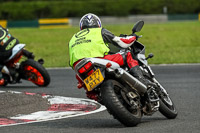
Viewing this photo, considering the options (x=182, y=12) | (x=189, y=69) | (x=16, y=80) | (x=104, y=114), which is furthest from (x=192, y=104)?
(x=182, y=12)

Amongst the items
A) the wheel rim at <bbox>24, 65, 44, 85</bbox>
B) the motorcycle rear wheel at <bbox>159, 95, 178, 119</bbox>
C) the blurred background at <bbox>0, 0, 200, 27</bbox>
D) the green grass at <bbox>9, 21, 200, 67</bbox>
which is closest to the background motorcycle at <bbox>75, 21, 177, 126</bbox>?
the motorcycle rear wheel at <bbox>159, 95, 178, 119</bbox>

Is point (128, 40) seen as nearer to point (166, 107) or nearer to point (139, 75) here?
point (139, 75)

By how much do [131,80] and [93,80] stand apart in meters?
0.55

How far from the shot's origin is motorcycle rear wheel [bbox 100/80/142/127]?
715 centimetres

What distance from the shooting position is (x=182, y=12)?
5334 centimetres

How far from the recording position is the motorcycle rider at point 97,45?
301 inches

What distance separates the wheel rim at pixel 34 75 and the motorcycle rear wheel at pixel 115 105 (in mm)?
5601

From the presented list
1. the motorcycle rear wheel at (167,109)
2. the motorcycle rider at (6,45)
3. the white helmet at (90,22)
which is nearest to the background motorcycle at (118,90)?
the motorcycle rear wheel at (167,109)

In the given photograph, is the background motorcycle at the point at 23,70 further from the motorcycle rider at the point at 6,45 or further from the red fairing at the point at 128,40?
the red fairing at the point at 128,40

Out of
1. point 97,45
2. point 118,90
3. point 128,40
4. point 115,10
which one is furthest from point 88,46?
point 115,10

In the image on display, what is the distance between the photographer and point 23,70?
42.5ft

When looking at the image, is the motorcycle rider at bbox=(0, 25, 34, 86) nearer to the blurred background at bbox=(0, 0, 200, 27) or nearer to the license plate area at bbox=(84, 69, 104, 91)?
the license plate area at bbox=(84, 69, 104, 91)

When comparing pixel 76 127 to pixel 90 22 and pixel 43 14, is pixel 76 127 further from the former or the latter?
pixel 43 14

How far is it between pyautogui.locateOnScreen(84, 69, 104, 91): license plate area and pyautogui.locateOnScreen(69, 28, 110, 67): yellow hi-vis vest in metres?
0.35
